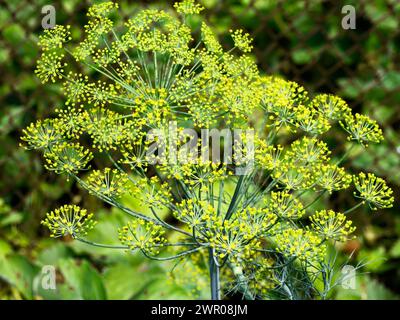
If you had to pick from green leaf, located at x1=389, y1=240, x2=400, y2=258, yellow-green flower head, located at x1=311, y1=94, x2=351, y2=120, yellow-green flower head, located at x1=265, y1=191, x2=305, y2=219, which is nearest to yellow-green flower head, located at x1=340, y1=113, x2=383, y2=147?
yellow-green flower head, located at x1=311, y1=94, x2=351, y2=120

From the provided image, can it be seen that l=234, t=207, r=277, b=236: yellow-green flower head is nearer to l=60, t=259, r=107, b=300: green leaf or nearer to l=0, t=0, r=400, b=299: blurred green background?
l=60, t=259, r=107, b=300: green leaf

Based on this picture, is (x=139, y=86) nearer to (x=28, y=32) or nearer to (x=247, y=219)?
(x=247, y=219)

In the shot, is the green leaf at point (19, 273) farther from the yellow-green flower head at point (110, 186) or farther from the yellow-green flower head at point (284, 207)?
the yellow-green flower head at point (284, 207)

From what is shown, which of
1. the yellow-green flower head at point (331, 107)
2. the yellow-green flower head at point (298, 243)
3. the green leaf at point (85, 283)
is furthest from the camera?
the green leaf at point (85, 283)

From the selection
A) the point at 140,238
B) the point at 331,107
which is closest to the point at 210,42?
the point at 331,107

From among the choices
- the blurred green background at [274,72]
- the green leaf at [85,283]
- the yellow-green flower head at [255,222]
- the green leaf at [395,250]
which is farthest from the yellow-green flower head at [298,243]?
the green leaf at [395,250]

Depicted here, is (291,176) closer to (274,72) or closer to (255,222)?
(255,222)
